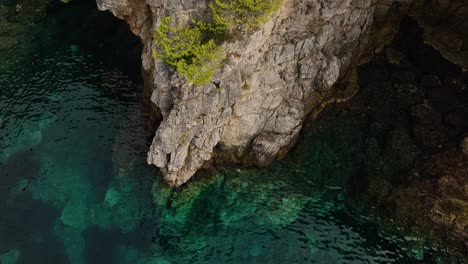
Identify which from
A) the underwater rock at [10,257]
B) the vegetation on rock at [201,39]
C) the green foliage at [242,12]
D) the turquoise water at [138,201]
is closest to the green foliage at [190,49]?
the vegetation on rock at [201,39]

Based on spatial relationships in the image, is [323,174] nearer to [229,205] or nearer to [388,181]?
[388,181]

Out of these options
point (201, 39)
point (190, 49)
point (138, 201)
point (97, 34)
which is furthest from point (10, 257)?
point (97, 34)

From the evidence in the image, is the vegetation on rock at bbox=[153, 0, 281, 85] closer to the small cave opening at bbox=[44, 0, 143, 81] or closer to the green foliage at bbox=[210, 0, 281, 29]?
the green foliage at bbox=[210, 0, 281, 29]

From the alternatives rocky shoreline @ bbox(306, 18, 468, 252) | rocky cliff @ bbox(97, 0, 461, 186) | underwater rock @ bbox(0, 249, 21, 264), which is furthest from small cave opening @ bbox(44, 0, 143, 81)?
rocky shoreline @ bbox(306, 18, 468, 252)

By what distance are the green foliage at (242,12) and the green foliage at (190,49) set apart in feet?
4.65

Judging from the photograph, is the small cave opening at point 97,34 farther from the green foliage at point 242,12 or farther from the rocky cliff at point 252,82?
the green foliage at point 242,12

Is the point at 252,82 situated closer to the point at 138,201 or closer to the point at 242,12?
the point at 242,12

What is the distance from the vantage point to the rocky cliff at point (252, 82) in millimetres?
30109

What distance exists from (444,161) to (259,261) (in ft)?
58.7

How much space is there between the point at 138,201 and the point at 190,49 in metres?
12.9

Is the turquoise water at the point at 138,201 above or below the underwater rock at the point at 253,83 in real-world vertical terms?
below

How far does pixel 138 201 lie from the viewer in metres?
33.1

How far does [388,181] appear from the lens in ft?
113

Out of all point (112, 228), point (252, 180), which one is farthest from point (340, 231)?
point (112, 228)
